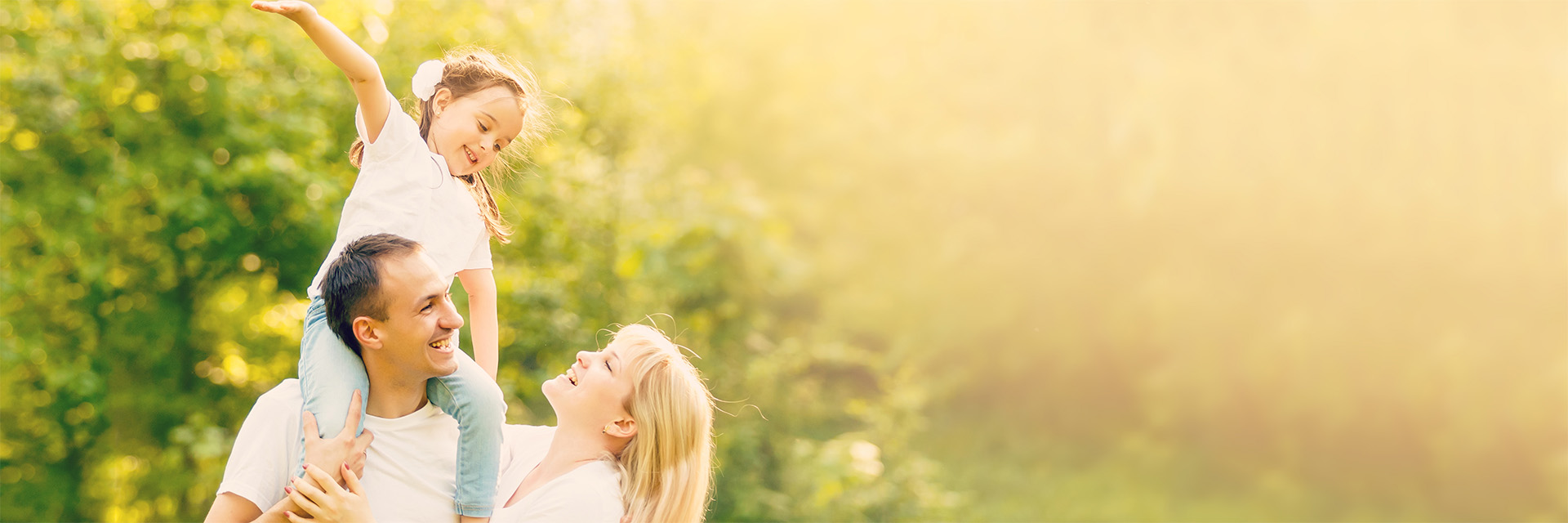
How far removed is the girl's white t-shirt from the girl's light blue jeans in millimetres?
121

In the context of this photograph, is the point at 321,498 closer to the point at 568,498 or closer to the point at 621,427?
the point at 568,498

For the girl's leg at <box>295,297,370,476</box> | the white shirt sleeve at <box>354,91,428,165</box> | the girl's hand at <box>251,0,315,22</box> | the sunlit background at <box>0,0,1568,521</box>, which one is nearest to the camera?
the girl's hand at <box>251,0,315,22</box>

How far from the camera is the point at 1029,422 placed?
1198cm

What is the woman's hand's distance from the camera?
1.69 m

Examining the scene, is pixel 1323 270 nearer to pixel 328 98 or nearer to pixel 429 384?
pixel 328 98

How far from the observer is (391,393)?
6.06 feet

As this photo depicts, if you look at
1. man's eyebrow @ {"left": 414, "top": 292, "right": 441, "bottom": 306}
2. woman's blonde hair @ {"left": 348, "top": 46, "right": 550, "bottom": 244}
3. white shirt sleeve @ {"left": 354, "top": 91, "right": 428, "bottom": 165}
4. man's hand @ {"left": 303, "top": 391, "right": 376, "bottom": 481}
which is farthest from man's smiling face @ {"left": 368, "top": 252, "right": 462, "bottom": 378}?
woman's blonde hair @ {"left": 348, "top": 46, "right": 550, "bottom": 244}

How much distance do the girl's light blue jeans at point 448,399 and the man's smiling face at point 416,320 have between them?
56 mm

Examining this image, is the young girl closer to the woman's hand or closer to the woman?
the woman's hand

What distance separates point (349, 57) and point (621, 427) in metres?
0.82

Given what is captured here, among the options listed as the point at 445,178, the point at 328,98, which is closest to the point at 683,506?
the point at 445,178

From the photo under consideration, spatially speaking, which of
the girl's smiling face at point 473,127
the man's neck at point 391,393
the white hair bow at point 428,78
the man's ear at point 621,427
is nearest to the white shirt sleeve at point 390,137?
the girl's smiling face at point 473,127

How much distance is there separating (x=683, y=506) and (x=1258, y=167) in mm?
8727

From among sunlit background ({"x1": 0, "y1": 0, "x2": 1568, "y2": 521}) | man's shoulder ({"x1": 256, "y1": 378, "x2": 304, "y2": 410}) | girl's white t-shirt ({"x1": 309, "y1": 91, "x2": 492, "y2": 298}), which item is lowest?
man's shoulder ({"x1": 256, "y1": 378, "x2": 304, "y2": 410})
